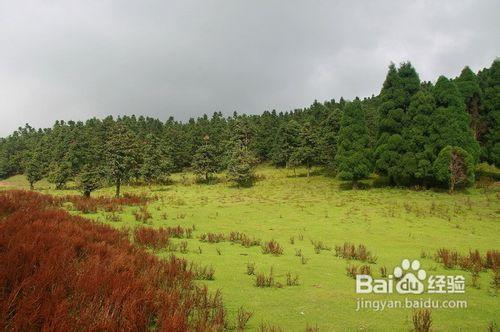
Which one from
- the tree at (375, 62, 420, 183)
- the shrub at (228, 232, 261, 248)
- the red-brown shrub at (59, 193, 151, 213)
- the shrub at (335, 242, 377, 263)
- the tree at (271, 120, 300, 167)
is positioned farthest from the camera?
the tree at (271, 120, 300, 167)

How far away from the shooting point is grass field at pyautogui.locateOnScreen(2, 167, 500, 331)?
7.17 m

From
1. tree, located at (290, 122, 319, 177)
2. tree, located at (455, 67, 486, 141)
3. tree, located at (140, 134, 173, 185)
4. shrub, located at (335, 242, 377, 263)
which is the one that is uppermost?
tree, located at (455, 67, 486, 141)

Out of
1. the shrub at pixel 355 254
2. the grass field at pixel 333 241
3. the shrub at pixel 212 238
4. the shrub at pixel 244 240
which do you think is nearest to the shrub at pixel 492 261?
the grass field at pixel 333 241

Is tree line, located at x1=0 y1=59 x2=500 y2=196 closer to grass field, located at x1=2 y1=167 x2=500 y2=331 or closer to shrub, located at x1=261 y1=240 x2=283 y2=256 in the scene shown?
grass field, located at x1=2 y1=167 x2=500 y2=331

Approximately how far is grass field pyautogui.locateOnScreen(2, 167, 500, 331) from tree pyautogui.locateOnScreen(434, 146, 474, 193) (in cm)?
158

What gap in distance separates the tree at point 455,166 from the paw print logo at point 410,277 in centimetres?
2298

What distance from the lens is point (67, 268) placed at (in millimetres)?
6309

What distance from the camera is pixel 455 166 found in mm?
31031

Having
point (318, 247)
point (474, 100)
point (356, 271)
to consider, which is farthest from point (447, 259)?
point (474, 100)

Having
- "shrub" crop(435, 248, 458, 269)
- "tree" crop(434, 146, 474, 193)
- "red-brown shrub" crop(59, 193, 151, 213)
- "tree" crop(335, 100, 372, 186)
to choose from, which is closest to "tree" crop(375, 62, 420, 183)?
"tree" crop(335, 100, 372, 186)

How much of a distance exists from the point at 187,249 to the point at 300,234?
7068mm

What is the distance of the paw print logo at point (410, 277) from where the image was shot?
892cm

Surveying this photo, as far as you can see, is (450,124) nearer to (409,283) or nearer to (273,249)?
(273,249)

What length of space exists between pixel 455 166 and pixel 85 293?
33.9 meters
